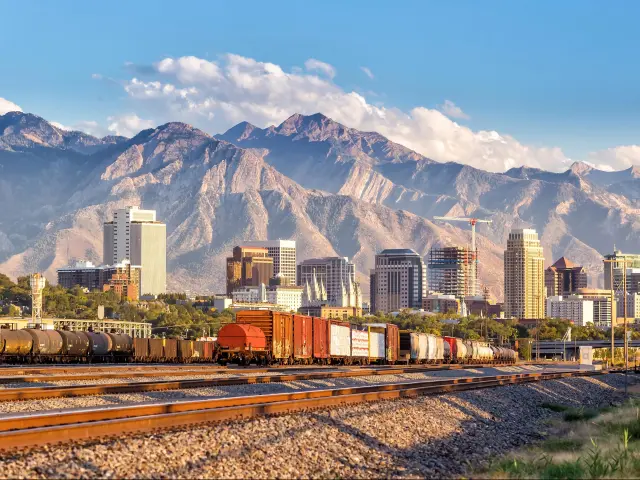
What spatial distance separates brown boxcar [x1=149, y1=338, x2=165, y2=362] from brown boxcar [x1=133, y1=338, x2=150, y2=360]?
0.45 m

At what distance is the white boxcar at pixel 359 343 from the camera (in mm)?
91375

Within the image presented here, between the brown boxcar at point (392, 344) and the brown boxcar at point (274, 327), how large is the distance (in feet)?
80.3

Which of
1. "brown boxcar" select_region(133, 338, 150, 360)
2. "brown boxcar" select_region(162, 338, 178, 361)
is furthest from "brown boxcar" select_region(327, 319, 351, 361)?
"brown boxcar" select_region(133, 338, 150, 360)

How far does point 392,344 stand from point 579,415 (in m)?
61.8

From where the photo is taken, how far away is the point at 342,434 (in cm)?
2586

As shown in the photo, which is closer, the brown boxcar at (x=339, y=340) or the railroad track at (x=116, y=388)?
the railroad track at (x=116, y=388)

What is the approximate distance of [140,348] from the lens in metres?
94.1

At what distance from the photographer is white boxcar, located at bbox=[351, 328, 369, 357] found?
91375 millimetres

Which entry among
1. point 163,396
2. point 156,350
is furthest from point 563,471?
point 156,350

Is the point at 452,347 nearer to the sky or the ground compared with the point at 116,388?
nearer to the ground

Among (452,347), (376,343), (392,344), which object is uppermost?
(376,343)

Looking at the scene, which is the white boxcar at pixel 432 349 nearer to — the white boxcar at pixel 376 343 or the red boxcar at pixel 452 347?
the red boxcar at pixel 452 347

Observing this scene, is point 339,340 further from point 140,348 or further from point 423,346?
point 423,346

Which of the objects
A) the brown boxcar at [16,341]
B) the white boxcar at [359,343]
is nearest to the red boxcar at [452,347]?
the white boxcar at [359,343]
